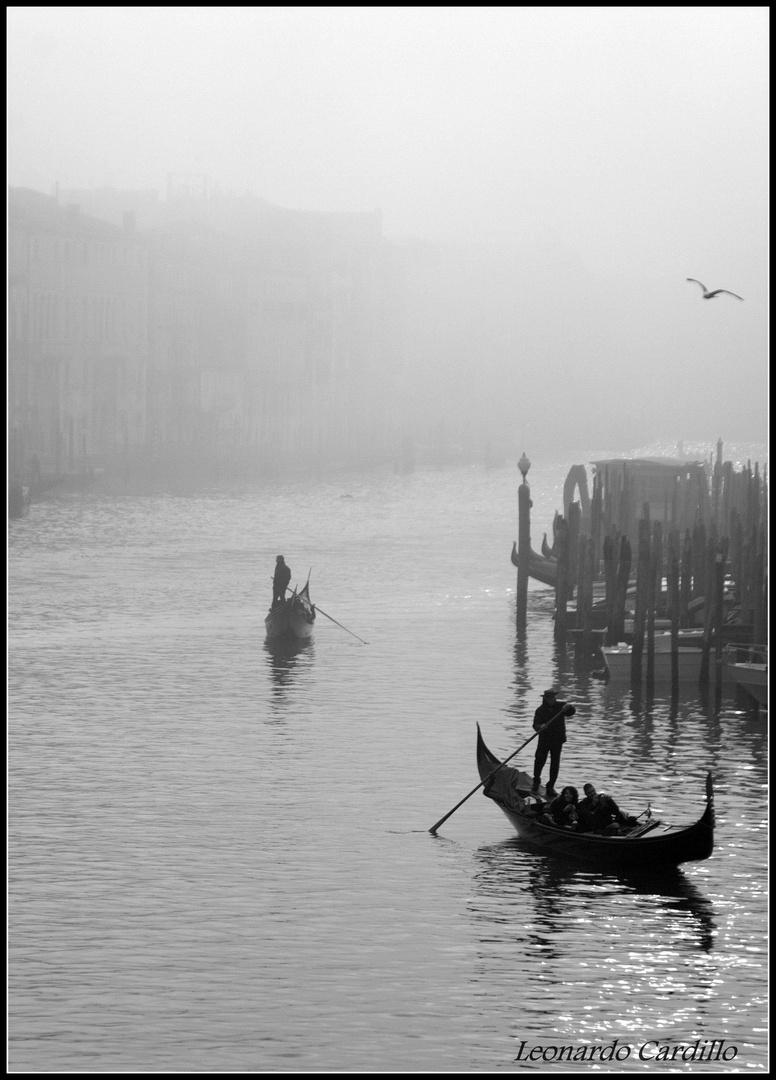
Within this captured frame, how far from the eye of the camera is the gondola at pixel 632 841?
39.1 feet

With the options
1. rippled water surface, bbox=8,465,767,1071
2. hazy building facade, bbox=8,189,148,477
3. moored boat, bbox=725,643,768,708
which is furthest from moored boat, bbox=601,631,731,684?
hazy building facade, bbox=8,189,148,477

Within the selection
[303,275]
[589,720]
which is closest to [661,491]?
[589,720]

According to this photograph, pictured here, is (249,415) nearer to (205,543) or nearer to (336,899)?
(205,543)

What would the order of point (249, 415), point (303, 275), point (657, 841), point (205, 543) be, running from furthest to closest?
point (303, 275), point (249, 415), point (205, 543), point (657, 841)

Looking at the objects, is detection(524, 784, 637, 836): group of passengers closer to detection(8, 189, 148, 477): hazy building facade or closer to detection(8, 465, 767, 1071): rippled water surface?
detection(8, 465, 767, 1071): rippled water surface

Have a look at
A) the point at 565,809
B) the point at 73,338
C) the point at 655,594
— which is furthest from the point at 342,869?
the point at 73,338

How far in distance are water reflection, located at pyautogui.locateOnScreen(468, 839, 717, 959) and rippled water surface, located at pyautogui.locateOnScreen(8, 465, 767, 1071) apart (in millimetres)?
26

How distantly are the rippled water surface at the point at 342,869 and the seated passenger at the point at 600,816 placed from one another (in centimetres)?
43

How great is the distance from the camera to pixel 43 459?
8656cm

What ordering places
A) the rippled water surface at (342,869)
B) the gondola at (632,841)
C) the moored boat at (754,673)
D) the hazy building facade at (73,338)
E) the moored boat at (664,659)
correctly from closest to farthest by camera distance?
the rippled water surface at (342,869) → the gondola at (632,841) → the moored boat at (754,673) → the moored boat at (664,659) → the hazy building facade at (73,338)

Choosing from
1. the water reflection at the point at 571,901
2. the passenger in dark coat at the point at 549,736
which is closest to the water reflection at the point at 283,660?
the passenger in dark coat at the point at 549,736

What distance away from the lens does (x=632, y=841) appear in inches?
474

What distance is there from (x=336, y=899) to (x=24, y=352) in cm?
7613

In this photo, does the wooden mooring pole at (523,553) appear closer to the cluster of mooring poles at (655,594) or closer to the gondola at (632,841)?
the cluster of mooring poles at (655,594)
